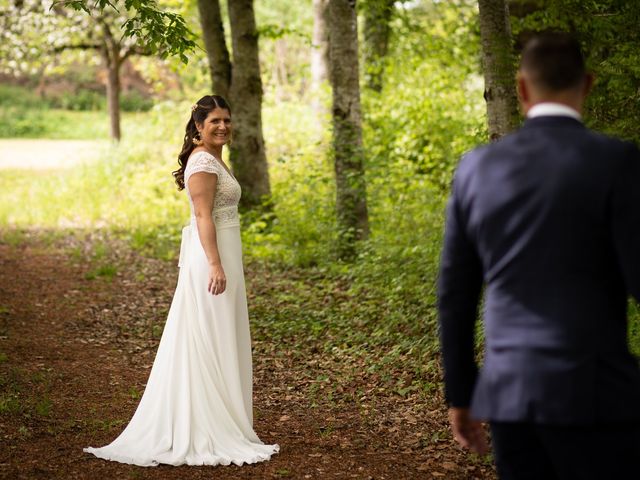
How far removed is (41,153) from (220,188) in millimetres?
32848

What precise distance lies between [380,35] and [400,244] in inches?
440

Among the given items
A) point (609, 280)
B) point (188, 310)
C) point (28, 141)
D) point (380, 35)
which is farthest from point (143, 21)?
point (28, 141)

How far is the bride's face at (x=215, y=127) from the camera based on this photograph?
6.41 metres

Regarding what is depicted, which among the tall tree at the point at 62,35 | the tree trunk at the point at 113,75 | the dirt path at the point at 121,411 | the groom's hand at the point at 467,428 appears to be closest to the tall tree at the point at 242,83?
the dirt path at the point at 121,411

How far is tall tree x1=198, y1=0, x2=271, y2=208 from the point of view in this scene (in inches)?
642

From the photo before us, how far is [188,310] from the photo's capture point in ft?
21.1

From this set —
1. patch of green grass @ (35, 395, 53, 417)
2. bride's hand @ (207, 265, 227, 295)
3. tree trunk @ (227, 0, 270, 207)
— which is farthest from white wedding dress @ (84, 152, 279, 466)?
tree trunk @ (227, 0, 270, 207)

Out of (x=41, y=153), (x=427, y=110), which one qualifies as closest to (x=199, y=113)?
(x=427, y=110)

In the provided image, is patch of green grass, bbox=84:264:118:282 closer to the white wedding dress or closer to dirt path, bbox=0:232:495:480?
dirt path, bbox=0:232:495:480

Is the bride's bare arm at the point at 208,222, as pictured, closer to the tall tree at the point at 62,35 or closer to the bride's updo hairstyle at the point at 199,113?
the bride's updo hairstyle at the point at 199,113

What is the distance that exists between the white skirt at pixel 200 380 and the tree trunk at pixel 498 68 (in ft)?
9.42

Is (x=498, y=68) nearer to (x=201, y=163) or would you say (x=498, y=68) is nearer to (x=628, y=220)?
(x=201, y=163)

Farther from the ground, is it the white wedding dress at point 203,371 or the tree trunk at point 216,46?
the tree trunk at point 216,46

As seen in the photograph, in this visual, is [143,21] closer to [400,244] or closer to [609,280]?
[400,244]
